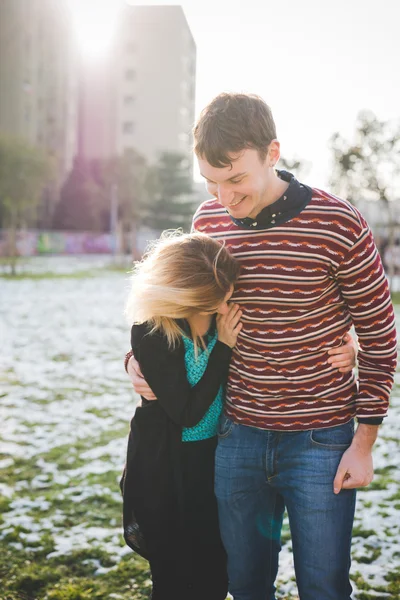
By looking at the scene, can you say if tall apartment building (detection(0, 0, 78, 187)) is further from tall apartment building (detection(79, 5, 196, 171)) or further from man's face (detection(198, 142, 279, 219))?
man's face (detection(198, 142, 279, 219))

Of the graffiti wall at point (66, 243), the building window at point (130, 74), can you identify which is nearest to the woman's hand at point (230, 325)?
the graffiti wall at point (66, 243)

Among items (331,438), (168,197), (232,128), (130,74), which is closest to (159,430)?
(331,438)

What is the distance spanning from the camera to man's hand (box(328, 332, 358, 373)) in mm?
2266

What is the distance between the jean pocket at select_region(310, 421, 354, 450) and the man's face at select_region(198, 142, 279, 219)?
2.46 feet

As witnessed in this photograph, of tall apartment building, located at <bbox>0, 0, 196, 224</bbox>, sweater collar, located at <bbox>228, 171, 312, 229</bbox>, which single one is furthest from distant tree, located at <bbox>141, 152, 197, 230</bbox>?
sweater collar, located at <bbox>228, 171, 312, 229</bbox>

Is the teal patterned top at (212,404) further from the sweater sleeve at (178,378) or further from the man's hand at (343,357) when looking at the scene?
the man's hand at (343,357)

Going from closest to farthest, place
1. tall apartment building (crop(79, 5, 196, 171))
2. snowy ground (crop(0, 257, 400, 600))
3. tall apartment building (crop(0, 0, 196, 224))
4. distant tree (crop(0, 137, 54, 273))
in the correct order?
snowy ground (crop(0, 257, 400, 600)), distant tree (crop(0, 137, 54, 273)), tall apartment building (crop(0, 0, 196, 224)), tall apartment building (crop(79, 5, 196, 171))

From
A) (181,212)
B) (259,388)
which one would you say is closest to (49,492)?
(259,388)

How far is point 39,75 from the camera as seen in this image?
2675 inches

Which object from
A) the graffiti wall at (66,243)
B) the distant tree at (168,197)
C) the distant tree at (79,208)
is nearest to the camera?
the graffiti wall at (66,243)

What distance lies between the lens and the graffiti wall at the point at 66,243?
5228 centimetres

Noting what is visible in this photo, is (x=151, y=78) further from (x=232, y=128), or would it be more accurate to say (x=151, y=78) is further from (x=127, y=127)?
(x=232, y=128)

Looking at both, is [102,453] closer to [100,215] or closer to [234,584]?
[234,584]

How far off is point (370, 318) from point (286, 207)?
0.45 meters
